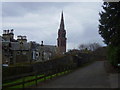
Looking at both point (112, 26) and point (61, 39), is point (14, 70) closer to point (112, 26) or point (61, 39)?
point (112, 26)

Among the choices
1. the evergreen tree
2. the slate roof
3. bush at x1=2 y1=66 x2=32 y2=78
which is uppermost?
the evergreen tree

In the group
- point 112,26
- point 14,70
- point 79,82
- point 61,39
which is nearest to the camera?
point 79,82

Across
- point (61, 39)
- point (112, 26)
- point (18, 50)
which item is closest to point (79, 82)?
point (112, 26)

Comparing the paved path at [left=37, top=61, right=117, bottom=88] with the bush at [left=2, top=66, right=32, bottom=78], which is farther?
the bush at [left=2, top=66, right=32, bottom=78]

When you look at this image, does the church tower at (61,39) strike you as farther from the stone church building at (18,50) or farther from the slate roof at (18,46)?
the slate roof at (18,46)

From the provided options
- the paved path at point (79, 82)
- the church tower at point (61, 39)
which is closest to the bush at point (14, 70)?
the paved path at point (79, 82)

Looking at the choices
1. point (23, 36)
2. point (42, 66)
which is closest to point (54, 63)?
point (42, 66)

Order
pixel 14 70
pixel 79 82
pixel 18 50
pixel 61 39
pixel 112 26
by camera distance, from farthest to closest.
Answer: pixel 61 39, pixel 18 50, pixel 14 70, pixel 112 26, pixel 79 82

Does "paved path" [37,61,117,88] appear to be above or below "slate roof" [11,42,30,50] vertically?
below

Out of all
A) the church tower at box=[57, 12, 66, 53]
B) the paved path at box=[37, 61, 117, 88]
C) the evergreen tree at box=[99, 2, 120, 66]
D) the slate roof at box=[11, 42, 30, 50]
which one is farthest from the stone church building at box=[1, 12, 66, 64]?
the paved path at box=[37, 61, 117, 88]

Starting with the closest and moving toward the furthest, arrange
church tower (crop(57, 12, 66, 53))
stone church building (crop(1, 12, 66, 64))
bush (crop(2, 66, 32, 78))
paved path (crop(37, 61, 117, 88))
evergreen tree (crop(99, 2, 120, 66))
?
paved path (crop(37, 61, 117, 88))
evergreen tree (crop(99, 2, 120, 66))
bush (crop(2, 66, 32, 78))
stone church building (crop(1, 12, 66, 64))
church tower (crop(57, 12, 66, 53))

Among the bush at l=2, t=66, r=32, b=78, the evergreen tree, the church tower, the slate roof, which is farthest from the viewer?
the church tower

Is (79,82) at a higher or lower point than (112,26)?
lower

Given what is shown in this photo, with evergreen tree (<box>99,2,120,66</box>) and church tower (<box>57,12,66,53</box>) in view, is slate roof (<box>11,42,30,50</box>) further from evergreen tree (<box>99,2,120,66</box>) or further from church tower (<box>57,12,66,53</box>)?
evergreen tree (<box>99,2,120,66</box>)
